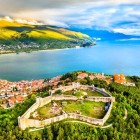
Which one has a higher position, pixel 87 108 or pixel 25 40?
pixel 87 108

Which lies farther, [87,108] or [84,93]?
[84,93]

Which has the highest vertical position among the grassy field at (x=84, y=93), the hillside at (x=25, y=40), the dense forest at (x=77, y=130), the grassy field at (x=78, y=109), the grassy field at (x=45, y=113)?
the grassy field at (x=84, y=93)

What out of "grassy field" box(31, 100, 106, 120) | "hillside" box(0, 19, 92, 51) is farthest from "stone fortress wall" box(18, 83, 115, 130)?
"hillside" box(0, 19, 92, 51)

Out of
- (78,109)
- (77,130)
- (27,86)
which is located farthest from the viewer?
(27,86)

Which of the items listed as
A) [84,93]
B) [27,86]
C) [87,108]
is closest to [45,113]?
[87,108]

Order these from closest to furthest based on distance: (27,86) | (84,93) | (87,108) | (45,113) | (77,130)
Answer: (77,130)
(45,113)
(87,108)
(84,93)
(27,86)

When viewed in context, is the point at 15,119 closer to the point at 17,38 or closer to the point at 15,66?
the point at 15,66

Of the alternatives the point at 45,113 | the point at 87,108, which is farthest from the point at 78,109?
the point at 45,113

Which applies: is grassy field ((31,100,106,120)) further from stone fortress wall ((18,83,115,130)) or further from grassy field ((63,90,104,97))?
grassy field ((63,90,104,97))

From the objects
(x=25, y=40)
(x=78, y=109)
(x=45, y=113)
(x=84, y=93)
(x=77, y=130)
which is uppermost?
(x=84, y=93)

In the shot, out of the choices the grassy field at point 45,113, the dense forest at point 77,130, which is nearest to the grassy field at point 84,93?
the dense forest at point 77,130

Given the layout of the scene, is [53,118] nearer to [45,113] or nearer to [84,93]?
[45,113]

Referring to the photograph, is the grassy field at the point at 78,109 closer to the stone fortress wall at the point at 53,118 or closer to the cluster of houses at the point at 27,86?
the stone fortress wall at the point at 53,118

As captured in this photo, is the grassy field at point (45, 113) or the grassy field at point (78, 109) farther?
the grassy field at point (78, 109)
